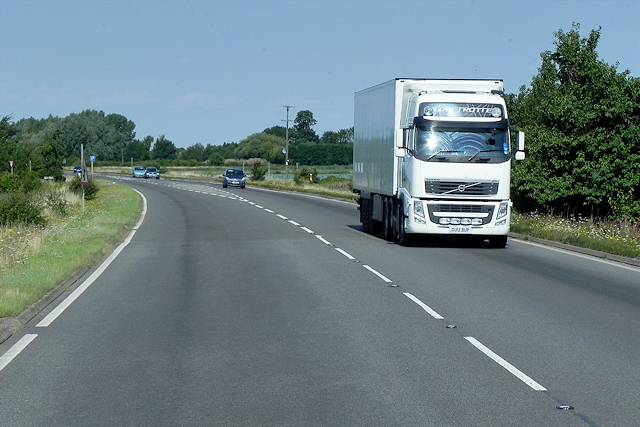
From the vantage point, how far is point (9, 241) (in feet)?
76.1

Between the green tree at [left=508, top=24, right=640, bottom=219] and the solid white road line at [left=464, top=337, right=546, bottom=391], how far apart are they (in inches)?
803

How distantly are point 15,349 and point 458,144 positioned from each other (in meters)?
13.4

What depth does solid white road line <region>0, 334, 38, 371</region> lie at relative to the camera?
8258mm

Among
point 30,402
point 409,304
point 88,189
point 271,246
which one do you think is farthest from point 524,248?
point 88,189

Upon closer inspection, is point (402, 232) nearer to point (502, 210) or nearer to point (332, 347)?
point (502, 210)

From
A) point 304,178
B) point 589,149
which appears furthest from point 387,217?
point 304,178

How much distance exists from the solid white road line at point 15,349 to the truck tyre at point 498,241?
14263 mm

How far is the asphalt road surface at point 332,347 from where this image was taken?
21.8 ft

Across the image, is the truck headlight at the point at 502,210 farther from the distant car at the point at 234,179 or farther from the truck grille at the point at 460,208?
the distant car at the point at 234,179

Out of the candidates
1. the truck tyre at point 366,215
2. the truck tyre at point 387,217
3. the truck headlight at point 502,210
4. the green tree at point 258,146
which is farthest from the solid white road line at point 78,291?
the green tree at point 258,146

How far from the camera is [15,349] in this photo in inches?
347

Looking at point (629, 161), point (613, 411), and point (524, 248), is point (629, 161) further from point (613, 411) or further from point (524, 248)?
point (613, 411)

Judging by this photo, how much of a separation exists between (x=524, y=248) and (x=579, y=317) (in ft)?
34.9

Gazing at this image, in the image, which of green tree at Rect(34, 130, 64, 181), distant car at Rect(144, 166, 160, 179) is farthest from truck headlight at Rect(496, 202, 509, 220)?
distant car at Rect(144, 166, 160, 179)
